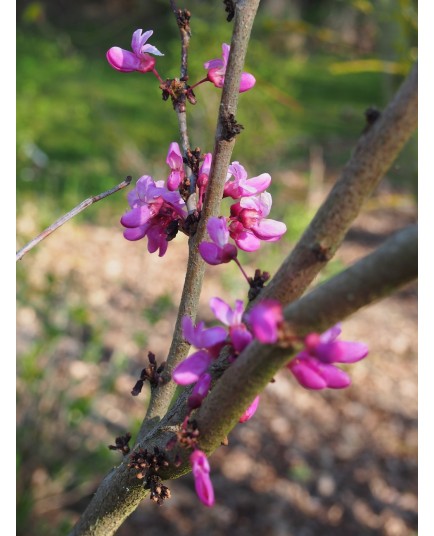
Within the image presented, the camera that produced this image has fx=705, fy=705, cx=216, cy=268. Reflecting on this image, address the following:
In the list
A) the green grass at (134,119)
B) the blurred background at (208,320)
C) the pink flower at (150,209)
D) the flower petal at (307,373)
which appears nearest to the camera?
the flower petal at (307,373)

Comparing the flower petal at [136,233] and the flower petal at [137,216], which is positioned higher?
the flower petal at [137,216]

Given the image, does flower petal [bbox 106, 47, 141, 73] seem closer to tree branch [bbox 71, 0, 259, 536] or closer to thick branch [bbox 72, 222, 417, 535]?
tree branch [bbox 71, 0, 259, 536]

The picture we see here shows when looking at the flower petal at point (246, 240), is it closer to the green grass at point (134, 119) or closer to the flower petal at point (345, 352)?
the flower petal at point (345, 352)

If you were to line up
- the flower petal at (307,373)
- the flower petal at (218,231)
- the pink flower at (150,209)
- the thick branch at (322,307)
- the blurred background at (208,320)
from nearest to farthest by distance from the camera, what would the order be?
the thick branch at (322,307)
the flower petal at (307,373)
the flower petal at (218,231)
the pink flower at (150,209)
the blurred background at (208,320)

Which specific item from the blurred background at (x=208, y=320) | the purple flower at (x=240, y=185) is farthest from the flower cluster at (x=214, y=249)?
the blurred background at (x=208, y=320)

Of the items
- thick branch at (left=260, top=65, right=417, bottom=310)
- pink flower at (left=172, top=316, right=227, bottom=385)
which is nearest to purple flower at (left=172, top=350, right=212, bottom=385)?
pink flower at (left=172, top=316, right=227, bottom=385)

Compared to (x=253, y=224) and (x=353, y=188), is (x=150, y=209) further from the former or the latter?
(x=353, y=188)
